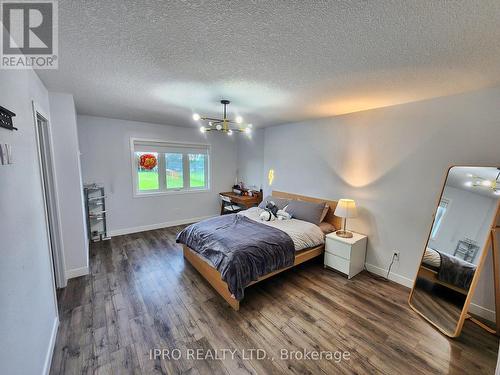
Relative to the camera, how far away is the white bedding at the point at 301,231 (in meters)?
2.90

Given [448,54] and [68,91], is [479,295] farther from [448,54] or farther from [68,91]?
[68,91]

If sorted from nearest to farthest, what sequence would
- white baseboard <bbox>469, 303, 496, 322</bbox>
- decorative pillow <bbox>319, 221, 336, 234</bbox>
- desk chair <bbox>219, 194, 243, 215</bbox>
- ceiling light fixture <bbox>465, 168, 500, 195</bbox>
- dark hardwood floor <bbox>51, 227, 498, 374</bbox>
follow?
1. dark hardwood floor <bbox>51, 227, 498, 374</bbox>
2. ceiling light fixture <bbox>465, 168, 500, 195</bbox>
3. white baseboard <bbox>469, 303, 496, 322</bbox>
4. decorative pillow <bbox>319, 221, 336, 234</bbox>
5. desk chair <bbox>219, 194, 243, 215</bbox>

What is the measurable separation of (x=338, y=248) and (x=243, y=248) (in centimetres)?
145

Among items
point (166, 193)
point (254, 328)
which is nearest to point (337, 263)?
point (254, 328)

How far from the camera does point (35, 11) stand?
1.11 m

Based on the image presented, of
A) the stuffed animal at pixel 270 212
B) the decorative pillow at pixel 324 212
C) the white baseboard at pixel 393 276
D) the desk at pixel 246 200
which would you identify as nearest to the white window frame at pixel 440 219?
the white baseboard at pixel 393 276

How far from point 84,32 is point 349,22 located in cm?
159

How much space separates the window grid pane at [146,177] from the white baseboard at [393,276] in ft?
14.5

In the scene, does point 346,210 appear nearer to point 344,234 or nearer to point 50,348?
point 344,234

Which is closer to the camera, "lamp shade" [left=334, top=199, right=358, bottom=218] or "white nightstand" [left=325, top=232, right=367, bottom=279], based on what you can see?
"white nightstand" [left=325, top=232, right=367, bottom=279]

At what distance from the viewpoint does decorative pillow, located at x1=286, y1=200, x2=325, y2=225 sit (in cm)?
346

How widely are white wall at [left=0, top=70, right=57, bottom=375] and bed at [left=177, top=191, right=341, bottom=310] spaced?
57.0 inches

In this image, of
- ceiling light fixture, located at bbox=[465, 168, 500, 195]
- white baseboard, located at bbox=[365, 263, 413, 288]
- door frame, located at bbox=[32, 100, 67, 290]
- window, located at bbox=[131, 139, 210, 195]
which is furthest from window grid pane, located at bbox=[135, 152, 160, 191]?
ceiling light fixture, located at bbox=[465, 168, 500, 195]

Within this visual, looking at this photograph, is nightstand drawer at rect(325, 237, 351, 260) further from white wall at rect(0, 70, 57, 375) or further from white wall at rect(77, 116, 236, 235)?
white wall at rect(77, 116, 236, 235)
